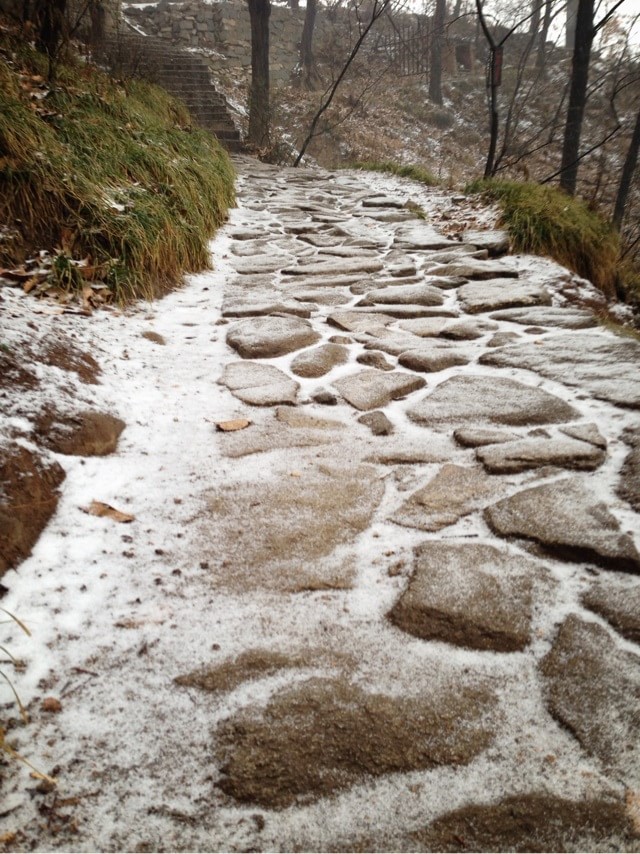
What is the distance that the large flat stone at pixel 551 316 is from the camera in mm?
2621

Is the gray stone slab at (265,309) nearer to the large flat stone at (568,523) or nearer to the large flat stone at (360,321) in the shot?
the large flat stone at (360,321)

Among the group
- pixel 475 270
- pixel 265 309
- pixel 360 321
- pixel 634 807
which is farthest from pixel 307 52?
pixel 634 807

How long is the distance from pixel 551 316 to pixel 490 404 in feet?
3.81

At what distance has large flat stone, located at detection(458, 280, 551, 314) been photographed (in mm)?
2929

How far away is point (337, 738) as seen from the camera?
838mm

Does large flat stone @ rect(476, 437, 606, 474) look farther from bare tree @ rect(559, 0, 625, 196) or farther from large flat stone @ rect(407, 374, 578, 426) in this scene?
bare tree @ rect(559, 0, 625, 196)

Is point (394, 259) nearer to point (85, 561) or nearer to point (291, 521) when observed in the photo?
point (291, 521)

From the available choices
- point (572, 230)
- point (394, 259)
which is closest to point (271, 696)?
point (394, 259)

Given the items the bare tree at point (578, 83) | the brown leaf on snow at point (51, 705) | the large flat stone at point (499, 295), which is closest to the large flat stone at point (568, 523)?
the brown leaf on snow at point (51, 705)

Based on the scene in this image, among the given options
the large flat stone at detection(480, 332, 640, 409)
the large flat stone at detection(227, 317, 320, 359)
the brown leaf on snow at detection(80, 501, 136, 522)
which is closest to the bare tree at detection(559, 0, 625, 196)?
the large flat stone at detection(480, 332, 640, 409)

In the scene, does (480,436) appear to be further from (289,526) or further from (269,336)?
(269,336)

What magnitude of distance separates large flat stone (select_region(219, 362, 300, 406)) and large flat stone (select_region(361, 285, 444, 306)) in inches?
44.5

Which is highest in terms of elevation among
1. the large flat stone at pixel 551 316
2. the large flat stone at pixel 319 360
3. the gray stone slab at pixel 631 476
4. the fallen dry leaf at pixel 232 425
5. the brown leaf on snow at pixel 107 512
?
the large flat stone at pixel 551 316

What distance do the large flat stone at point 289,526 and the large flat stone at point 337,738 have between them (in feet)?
0.97
